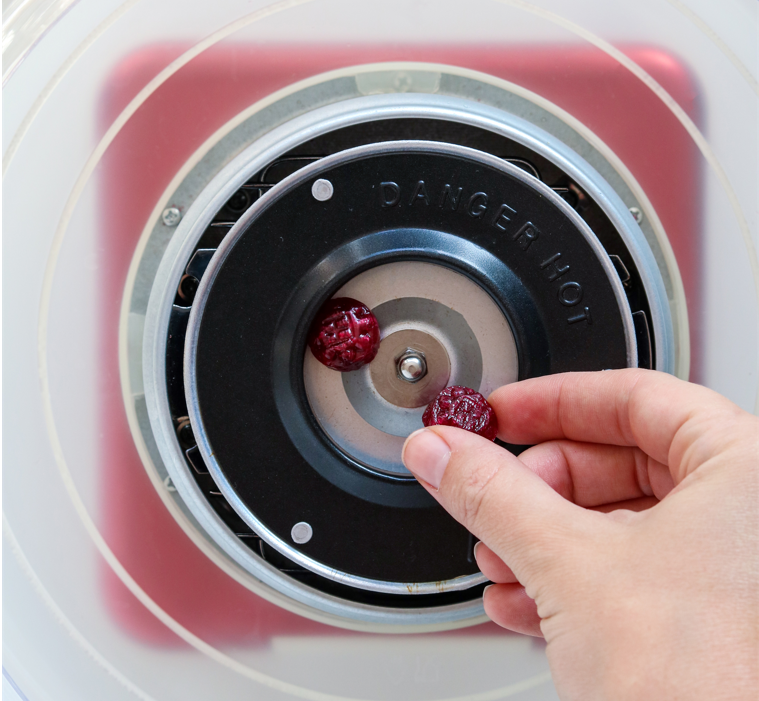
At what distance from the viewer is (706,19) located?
530 millimetres

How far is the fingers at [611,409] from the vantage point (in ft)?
1.47

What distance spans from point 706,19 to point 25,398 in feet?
2.40

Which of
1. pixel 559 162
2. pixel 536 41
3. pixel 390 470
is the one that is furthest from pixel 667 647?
pixel 536 41

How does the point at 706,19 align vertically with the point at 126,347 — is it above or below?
above

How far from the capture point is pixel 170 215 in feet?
1.78

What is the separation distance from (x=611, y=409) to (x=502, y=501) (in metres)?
0.17

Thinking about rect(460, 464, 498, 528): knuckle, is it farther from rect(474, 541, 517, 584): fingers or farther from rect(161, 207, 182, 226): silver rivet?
rect(161, 207, 182, 226): silver rivet

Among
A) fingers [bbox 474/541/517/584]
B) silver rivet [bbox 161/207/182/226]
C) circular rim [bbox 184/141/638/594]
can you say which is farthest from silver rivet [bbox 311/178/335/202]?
fingers [bbox 474/541/517/584]

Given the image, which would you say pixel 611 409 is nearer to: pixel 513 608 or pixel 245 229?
pixel 513 608

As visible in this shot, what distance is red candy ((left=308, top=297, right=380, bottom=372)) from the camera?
535 mm

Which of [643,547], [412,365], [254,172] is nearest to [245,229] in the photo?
[254,172]

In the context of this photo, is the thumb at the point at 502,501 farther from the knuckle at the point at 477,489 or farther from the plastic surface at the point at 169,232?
the plastic surface at the point at 169,232

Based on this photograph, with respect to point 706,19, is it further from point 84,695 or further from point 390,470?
point 84,695

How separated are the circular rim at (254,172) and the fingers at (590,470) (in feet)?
0.33
